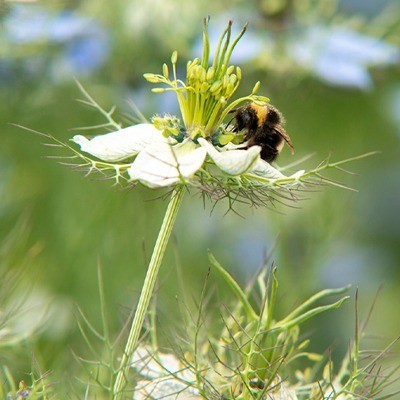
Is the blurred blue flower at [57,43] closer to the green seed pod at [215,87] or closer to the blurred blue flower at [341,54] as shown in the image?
the blurred blue flower at [341,54]

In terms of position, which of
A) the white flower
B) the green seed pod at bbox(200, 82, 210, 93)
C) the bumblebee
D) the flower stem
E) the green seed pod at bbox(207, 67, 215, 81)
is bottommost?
the flower stem

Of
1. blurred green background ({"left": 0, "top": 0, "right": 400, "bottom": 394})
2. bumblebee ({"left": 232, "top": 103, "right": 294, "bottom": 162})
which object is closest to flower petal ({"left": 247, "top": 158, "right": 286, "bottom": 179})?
bumblebee ({"left": 232, "top": 103, "right": 294, "bottom": 162})

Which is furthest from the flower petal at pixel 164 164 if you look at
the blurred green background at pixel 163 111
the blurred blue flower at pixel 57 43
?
the blurred blue flower at pixel 57 43

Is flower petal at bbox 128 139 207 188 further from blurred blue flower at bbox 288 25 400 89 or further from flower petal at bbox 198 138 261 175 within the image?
blurred blue flower at bbox 288 25 400 89

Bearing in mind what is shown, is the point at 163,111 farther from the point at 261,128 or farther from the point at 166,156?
the point at 166,156

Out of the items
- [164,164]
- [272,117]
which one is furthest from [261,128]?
[164,164]

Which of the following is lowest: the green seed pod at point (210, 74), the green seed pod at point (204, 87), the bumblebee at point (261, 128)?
the bumblebee at point (261, 128)
